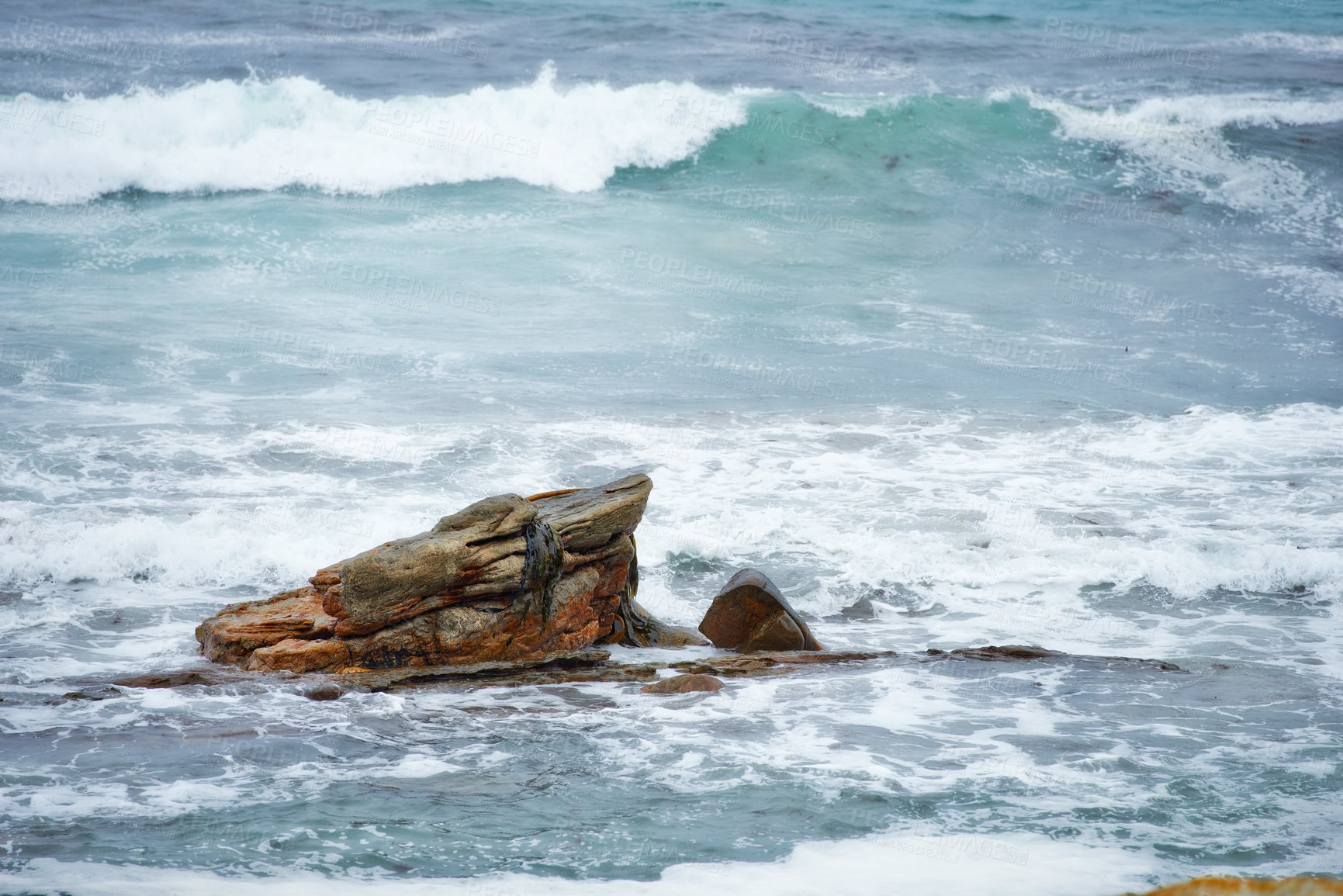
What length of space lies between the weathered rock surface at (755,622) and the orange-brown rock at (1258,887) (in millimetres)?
4642

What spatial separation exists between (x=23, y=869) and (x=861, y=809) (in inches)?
123

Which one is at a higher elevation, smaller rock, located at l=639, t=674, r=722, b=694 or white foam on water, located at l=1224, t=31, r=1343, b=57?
white foam on water, located at l=1224, t=31, r=1343, b=57

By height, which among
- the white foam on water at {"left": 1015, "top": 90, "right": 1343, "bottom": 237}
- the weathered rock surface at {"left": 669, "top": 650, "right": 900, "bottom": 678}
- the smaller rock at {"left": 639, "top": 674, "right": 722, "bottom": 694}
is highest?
the white foam on water at {"left": 1015, "top": 90, "right": 1343, "bottom": 237}

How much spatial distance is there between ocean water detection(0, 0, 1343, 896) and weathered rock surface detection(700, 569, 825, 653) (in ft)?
1.64

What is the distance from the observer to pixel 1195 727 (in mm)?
5270

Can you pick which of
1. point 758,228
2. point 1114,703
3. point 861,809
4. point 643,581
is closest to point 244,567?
point 643,581

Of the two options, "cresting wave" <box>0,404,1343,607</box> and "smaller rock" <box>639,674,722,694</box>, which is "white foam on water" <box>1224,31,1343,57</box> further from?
"smaller rock" <box>639,674,722,694</box>

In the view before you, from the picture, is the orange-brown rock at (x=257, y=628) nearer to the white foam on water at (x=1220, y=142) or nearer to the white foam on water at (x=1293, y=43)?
the white foam on water at (x=1220, y=142)

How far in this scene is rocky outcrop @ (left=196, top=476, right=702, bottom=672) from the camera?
18.6 ft

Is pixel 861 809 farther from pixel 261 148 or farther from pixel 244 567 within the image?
pixel 261 148

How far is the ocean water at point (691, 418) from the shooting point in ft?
14.0

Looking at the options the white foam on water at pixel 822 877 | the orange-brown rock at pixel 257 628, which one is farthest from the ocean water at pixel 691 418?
the orange-brown rock at pixel 257 628

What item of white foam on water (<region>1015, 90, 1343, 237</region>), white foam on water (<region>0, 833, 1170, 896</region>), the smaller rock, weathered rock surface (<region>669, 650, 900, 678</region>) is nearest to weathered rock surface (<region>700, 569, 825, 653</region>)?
weathered rock surface (<region>669, 650, 900, 678</region>)

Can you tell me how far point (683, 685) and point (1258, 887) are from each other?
13.6 ft
